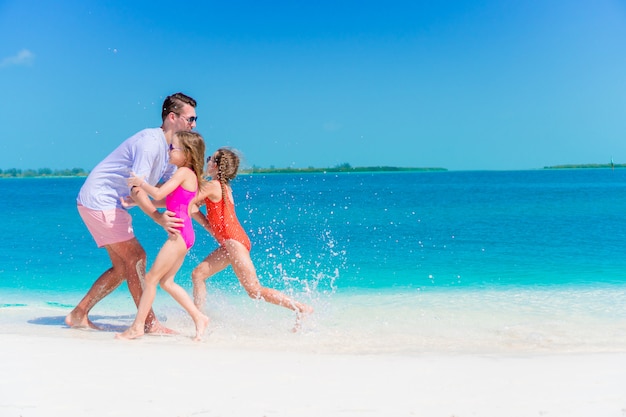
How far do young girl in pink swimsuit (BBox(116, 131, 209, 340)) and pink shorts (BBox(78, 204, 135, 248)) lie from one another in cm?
40

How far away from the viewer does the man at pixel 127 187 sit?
483cm

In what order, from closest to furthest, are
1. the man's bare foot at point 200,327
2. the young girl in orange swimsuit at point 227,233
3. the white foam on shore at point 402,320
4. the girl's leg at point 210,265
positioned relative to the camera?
1. the man's bare foot at point 200,327
2. the white foam on shore at point 402,320
3. the young girl in orange swimsuit at point 227,233
4. the girl's leg at point 210,265

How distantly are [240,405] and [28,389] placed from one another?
121 cm

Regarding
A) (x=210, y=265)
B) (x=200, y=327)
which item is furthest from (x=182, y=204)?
(x=200, y=327)

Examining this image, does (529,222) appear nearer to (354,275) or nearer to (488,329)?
(354,275)

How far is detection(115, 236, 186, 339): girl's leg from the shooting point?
482cm

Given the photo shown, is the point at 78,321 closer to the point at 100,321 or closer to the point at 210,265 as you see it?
the point at 100,321

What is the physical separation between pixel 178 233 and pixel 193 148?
69 centimetres

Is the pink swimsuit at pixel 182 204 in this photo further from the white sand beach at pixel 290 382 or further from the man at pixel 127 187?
the white sand beach at pixel 290 382

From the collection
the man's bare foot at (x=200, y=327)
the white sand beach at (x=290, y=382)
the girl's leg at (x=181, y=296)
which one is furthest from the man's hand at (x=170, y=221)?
the white sand beach at (x=290, y=382)

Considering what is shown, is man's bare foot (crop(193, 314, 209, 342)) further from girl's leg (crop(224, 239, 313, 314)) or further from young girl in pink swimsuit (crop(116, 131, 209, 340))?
girl's leg (crop(224, 239, 313, 314))

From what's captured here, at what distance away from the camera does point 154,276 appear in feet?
15.9

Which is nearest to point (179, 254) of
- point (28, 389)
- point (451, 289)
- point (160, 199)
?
point (160, 199)

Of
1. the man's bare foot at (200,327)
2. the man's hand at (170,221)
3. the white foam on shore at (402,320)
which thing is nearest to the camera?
the man's hand at (170,221)
